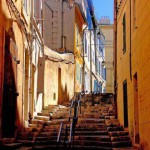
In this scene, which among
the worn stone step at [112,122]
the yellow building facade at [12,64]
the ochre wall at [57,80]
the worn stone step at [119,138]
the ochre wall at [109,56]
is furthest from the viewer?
the ochre wall at [109,56]

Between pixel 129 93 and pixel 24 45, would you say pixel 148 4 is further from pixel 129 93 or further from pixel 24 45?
pixel 24 45

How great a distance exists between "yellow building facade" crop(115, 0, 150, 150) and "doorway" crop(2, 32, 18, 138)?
3.58m

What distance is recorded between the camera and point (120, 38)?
16.3 metres

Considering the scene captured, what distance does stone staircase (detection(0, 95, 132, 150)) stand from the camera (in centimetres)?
1290

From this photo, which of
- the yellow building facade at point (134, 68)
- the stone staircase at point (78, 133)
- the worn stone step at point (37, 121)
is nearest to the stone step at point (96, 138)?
the stone staircase at point (78, 133)

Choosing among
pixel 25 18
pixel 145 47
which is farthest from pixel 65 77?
pixel 145 47

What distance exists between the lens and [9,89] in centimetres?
1247

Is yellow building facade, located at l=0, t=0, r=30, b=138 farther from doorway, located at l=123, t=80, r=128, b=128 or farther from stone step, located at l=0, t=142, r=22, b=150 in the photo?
doorway, located at l=123, t=80, r=128, b=128

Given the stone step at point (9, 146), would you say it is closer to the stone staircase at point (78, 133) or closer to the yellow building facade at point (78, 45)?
the stone staircase at point (78, 133)

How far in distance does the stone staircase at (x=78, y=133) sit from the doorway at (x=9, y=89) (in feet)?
1.75

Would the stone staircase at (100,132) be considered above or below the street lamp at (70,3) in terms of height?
below

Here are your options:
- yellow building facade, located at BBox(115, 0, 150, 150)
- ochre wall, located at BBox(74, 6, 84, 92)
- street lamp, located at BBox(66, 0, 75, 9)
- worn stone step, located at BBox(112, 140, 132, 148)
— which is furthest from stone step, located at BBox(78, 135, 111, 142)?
street lamp, located at BBox(66, 0, 75, 9)

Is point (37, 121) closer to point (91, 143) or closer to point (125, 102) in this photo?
point (125, 102)

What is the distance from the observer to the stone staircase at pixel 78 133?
12.9 m
